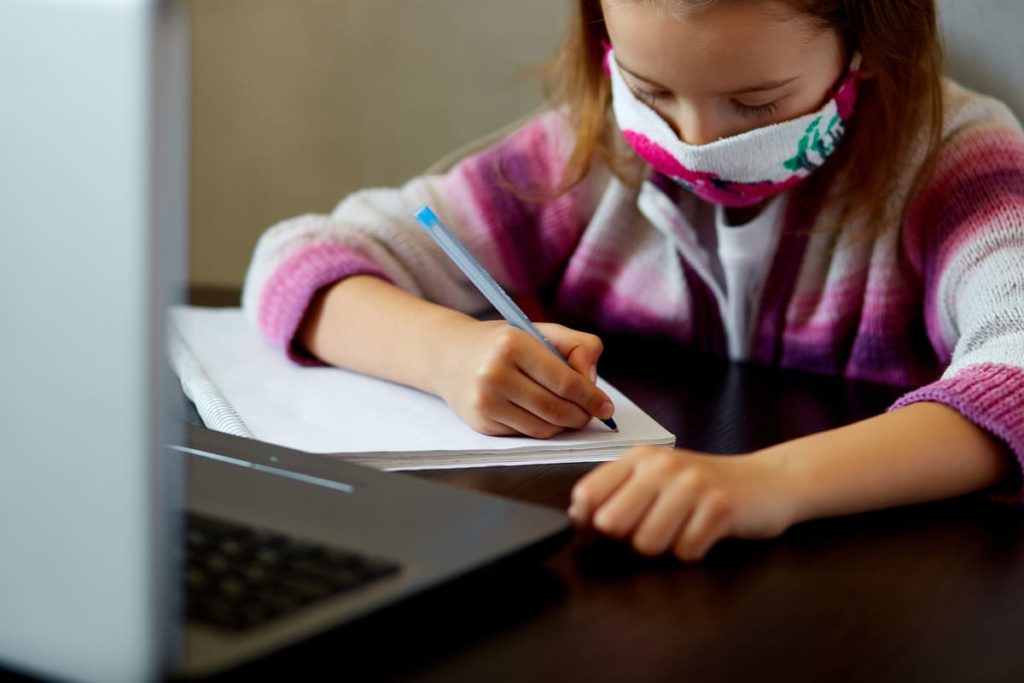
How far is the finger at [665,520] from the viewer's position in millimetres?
490

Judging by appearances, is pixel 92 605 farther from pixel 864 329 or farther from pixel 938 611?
pixel 864 329

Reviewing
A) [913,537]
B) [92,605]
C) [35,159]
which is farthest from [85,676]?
[913,537]

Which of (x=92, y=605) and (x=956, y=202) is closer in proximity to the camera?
(x=92, y=605)

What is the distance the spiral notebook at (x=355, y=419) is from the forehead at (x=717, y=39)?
0.69 ft

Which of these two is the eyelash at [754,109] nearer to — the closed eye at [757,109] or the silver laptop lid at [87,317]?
the closed eye at [757,109]

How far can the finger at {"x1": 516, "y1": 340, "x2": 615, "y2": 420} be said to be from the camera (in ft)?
2.19

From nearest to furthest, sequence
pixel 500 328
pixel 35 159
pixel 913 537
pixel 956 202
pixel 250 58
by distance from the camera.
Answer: pixel 35 159 → pixel 913 537 → pixel 500 328 → pixel 956 202 → pixel 250 58

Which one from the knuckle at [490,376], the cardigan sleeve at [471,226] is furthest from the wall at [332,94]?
the knuckle at [490,376]

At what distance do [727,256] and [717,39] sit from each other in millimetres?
279

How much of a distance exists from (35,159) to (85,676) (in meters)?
0.14

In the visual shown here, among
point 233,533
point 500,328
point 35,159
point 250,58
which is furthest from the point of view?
point 250,58

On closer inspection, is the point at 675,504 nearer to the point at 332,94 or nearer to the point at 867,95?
the point at 867,95

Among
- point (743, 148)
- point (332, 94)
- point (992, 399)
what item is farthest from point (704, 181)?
point (332, 94)

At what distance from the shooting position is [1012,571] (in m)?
0.51
